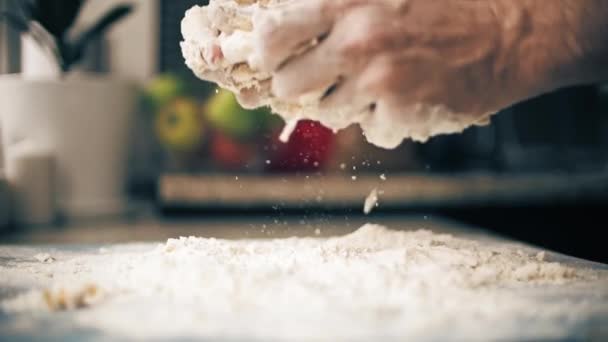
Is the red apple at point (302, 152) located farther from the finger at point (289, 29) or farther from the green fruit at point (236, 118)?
the finger at point (289, 29)

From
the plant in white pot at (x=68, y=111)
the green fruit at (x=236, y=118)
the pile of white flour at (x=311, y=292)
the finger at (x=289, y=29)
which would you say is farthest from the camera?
the green fruit at (x=236, y=118)

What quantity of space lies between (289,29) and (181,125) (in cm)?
95

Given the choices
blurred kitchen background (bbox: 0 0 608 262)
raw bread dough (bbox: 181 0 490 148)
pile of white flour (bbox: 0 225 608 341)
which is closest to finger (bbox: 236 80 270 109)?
raw bread dough (bbox: 181 0 490 148)

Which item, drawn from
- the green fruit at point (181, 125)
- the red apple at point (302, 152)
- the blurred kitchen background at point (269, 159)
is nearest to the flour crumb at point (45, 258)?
the blurred kitchen background at point (269, 159)

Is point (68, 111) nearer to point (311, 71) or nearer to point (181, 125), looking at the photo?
point (181, 125)

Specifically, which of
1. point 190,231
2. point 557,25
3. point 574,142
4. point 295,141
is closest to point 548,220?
point 574,142

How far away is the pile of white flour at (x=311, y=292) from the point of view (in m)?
0.42

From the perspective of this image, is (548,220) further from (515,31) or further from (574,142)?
(515,31)

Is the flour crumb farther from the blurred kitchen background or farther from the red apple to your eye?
the red apple

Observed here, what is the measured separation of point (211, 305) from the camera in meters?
0.46

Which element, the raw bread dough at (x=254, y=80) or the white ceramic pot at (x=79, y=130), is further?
the white ceramic pot at (x=79, y=130)

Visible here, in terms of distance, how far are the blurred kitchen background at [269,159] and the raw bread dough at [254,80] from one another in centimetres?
Result: 63

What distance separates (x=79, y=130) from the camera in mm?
1360

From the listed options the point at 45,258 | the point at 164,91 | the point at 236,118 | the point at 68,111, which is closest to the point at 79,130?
the point at 68,111
